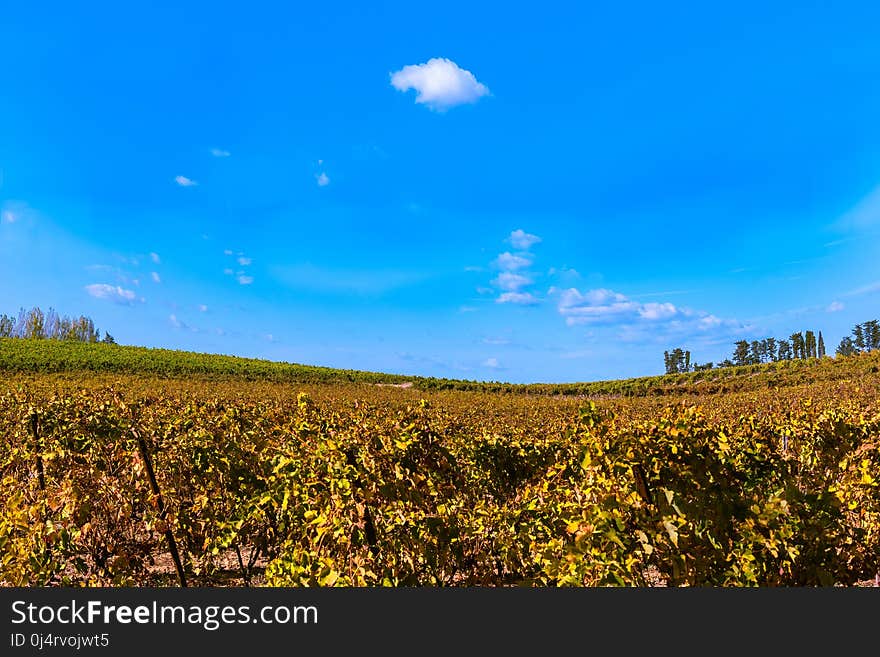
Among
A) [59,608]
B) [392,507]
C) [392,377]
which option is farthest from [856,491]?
[392,377]

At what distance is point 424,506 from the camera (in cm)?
394

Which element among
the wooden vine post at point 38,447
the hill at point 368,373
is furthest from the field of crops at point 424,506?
the hill at point 368,373

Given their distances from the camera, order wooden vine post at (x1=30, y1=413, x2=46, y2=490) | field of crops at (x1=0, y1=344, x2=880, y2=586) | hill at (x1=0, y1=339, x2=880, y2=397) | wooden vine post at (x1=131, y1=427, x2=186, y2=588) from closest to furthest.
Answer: field of crops at (x1=0, y1=344, x2=880, y2=586) → wooden vine post at (x1=131, y1=427, x2=186, y2=588) → wooden vine post at (x1=30, y1=413, x2=46, y2=490) → hill at (x1=0, y1=339, x2=880, y2=397)

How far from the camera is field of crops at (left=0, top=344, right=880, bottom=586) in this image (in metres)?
3.23

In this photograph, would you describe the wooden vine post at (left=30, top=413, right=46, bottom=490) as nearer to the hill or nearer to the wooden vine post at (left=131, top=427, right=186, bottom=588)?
the wooden vine post at (left=131, top=427, right=186, bottom=588)

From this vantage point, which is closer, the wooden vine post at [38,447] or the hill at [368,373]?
the wooden vine post at [38,447]

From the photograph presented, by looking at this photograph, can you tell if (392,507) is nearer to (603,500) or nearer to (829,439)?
(603,500)

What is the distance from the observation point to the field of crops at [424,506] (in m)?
3.23

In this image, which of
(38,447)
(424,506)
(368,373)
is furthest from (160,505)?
(368,373)

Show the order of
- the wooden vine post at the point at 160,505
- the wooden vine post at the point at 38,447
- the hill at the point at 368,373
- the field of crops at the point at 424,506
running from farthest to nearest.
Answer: the hill at the point at 368,373 < the wooden vine post at the point at 38,447 < the wooden vine post at the point at 160,505 < the field of crops at the point at 424,506

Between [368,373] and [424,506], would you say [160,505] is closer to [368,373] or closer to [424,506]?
[424,506]

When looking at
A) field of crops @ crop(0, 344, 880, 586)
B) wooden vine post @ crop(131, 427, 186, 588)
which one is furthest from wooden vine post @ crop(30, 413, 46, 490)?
wooden vine post @ crop(131, 427, 186, 588)

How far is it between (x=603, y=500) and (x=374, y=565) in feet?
4.97

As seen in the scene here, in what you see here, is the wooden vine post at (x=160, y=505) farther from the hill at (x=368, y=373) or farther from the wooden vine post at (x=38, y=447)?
the hill at (x=368, y=373)
